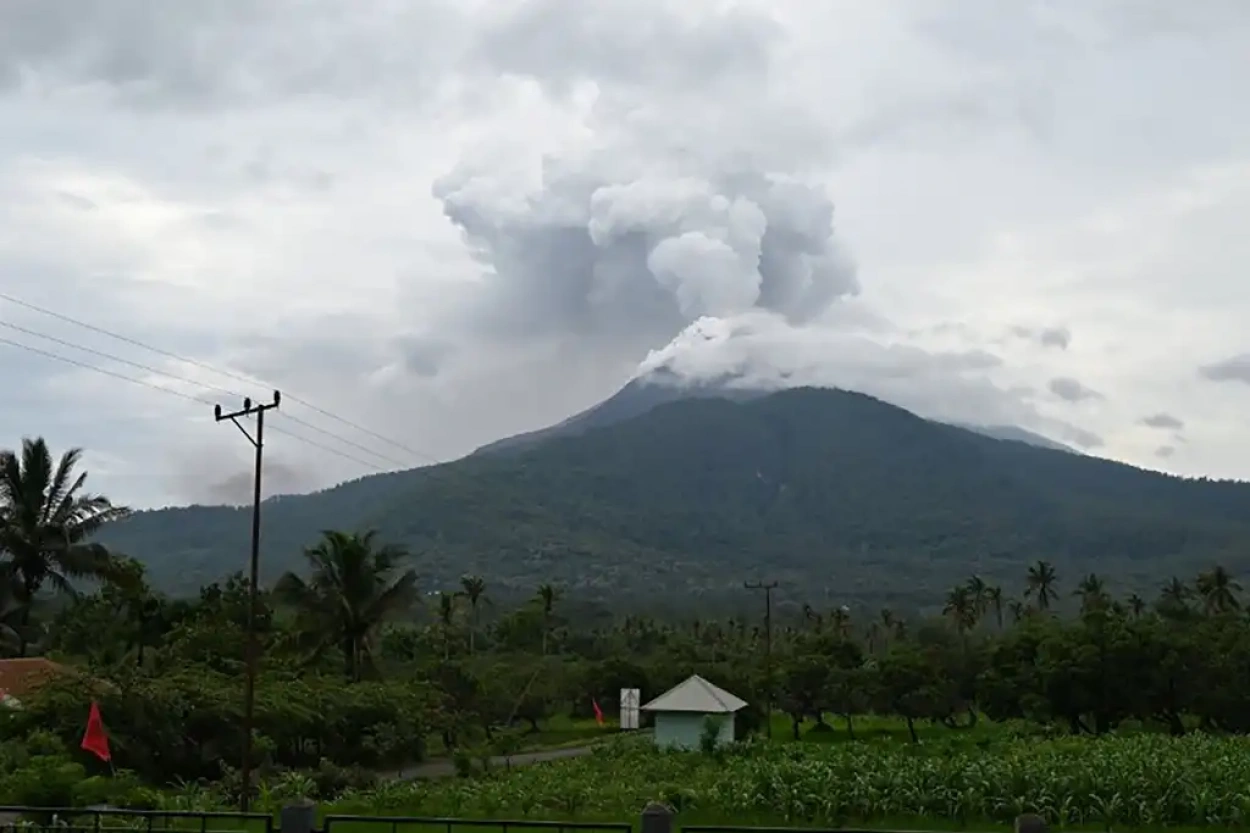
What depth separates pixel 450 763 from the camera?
3503 centimetres

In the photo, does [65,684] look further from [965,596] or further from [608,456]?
[608,456]

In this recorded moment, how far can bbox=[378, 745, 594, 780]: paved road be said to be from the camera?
102ft

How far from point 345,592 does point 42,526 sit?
783 centimetres

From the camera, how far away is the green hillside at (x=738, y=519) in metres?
140

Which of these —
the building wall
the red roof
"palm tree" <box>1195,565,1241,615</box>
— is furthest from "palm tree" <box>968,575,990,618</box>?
the red roof

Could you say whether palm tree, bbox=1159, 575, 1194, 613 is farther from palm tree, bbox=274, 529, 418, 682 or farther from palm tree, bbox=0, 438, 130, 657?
palm tree, bbox=0, 438, 130, 657

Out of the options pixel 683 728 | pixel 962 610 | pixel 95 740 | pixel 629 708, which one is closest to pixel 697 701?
pixel 683 728

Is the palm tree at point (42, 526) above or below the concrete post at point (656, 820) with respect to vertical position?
above

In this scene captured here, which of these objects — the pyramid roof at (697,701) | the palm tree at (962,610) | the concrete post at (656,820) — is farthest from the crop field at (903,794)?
the palm tree at (962,610)

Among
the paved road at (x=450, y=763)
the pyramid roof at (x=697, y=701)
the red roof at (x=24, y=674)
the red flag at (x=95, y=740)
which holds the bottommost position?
the paved road at (x=450, y=763)

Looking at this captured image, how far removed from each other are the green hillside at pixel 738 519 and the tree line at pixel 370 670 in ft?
255

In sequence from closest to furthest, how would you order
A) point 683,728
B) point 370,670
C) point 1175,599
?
point 683,728
point 370,670
point 1175,599

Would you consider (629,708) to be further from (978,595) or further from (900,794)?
(978,595)

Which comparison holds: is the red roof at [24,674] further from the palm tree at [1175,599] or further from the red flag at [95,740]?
the palm tree at [1175,599]
